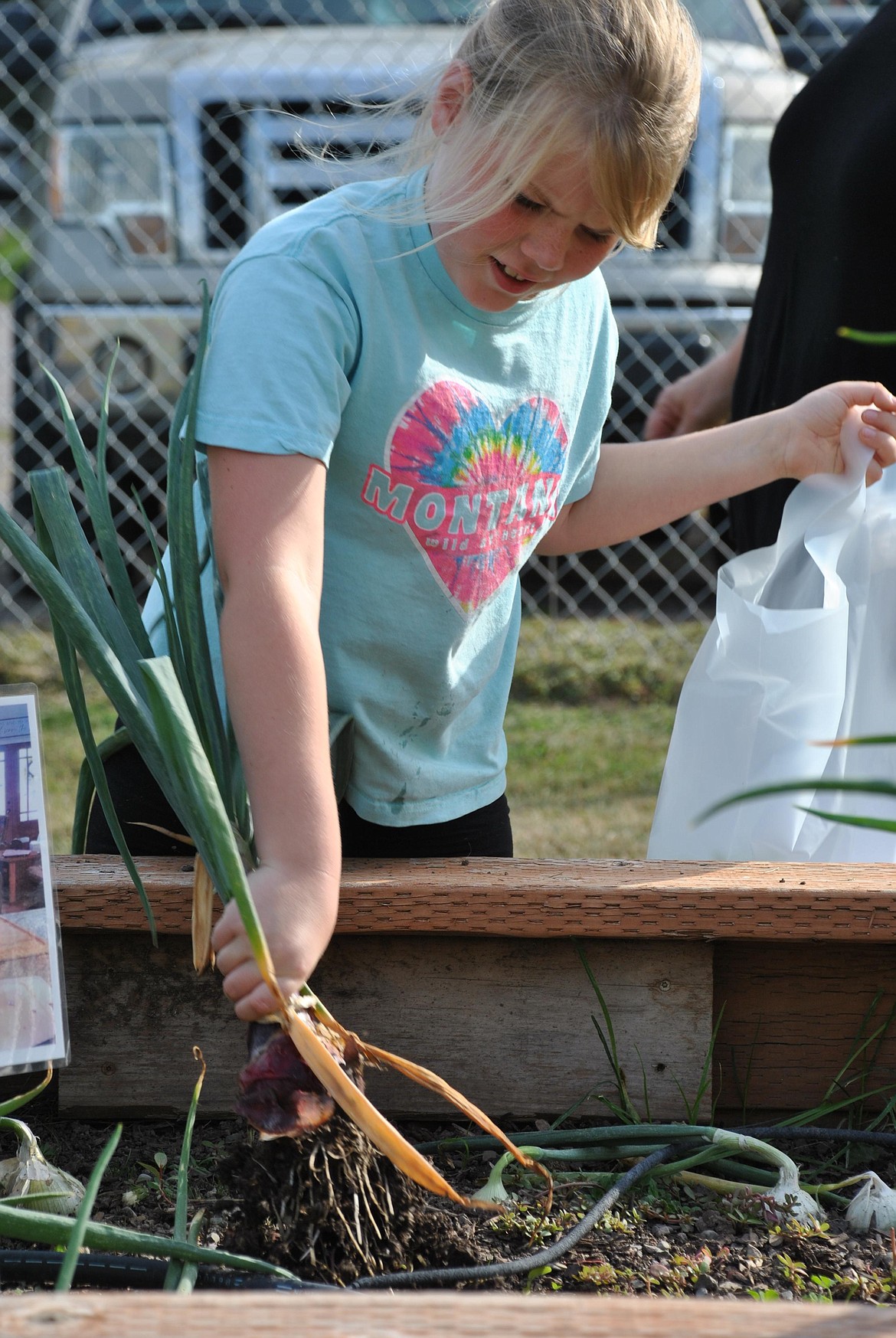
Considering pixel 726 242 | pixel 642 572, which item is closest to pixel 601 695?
pixel 642 572

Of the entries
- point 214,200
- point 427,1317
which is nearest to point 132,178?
point 214,200

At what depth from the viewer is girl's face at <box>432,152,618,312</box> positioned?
1152mm

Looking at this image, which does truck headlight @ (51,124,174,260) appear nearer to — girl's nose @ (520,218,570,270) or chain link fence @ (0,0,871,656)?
chain link fence @ (0,0,871,656)

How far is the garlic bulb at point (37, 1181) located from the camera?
106 cm

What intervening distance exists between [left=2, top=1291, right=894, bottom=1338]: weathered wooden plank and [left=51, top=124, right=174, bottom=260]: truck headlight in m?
3.85

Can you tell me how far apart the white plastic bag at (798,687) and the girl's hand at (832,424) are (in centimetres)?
1

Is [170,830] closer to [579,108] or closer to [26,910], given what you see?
[26,910]

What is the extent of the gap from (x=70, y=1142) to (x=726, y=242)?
11.7 ft

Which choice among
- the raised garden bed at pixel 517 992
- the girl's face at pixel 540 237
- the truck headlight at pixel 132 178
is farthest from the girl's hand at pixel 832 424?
the truck headlight at pixel 132 178

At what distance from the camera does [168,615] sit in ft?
3.75

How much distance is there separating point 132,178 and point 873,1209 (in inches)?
148

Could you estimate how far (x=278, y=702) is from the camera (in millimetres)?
1043

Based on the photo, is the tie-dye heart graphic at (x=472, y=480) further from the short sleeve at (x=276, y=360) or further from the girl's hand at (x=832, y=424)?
the girl's hand at (x=832, y=424)

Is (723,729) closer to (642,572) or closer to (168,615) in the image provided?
(168,615)
